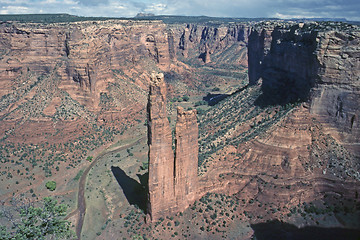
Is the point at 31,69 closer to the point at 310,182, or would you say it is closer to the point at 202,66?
the point at 310,182

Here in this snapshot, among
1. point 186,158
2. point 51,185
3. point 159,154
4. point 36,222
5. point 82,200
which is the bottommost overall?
point 82,200

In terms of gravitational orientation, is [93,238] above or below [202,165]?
below

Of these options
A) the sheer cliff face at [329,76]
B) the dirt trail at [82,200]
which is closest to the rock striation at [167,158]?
the dirt trail at [82,200]

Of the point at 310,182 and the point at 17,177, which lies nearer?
the point at 310,182

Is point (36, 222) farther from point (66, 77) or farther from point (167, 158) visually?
point (66, 77)

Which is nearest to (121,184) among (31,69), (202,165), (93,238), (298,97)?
(93,238)

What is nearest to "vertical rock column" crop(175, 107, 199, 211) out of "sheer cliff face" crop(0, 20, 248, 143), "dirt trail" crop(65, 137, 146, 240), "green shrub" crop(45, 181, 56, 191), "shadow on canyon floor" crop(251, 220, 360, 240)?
"shadow on canyon floor" crop(251, 220, 360, 240)

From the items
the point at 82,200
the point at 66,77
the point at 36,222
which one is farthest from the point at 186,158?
the point at 66,77
